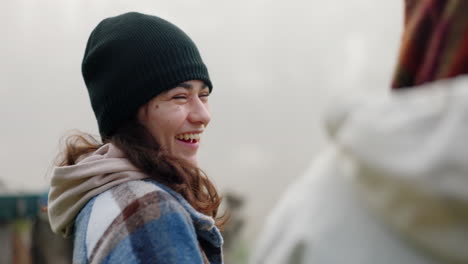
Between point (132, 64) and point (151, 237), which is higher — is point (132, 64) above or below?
above

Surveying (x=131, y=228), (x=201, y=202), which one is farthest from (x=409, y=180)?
(x=201, y=202)

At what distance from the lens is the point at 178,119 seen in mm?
1741

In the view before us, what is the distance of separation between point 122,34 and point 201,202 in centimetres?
62

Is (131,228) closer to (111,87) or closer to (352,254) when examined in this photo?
(111,87)

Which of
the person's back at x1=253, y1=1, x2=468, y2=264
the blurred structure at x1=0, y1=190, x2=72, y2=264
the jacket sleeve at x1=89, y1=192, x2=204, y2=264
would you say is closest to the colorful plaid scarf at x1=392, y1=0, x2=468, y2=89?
the person's back at x1=253, y1=1, x2=468, y2=264

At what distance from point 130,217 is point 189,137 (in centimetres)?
43

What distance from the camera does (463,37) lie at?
645 millimetres

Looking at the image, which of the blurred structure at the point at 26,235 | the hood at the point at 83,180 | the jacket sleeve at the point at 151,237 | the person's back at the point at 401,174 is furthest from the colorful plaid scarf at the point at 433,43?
the blurred structure at the point at 26,235

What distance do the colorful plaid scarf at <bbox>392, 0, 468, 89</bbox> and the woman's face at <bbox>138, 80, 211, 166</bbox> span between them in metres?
1.09

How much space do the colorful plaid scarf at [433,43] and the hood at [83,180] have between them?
3.52ft

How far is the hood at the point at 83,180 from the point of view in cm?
164

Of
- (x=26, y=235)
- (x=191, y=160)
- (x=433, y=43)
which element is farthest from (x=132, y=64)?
(x=26, y=235)

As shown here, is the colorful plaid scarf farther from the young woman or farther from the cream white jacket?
the young woman

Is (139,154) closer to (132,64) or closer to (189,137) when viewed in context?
(189,137)
